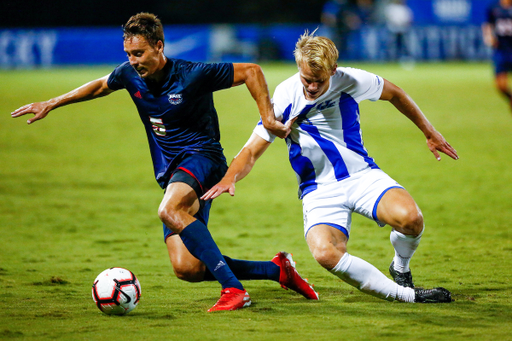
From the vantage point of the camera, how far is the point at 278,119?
14.2 feet

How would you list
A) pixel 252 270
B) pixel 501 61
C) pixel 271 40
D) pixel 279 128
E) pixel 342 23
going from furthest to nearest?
pixel 271 40
pixel 342 23
pixel 501 61
pixel 252 270
pixel 279 128

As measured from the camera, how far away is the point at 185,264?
4.28 m

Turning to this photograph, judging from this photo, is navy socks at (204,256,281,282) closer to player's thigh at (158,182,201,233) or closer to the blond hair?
player's thigh at (158,182,201,233)

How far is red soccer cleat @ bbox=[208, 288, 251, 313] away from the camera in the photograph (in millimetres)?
3941

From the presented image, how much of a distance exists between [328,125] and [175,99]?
3.54ft

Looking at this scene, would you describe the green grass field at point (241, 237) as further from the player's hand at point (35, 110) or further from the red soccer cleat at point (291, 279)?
the player's hand at point (35, 110)

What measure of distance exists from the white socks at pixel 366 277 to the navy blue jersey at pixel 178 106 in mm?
1243

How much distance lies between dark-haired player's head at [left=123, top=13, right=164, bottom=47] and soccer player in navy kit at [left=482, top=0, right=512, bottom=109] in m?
10.4

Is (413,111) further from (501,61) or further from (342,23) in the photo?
(342,23)

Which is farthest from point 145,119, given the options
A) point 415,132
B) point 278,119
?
point 415,132

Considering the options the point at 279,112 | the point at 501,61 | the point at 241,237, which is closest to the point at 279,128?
the point at 279,112

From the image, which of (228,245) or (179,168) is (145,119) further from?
(228,245)

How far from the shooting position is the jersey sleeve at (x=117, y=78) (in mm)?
4570

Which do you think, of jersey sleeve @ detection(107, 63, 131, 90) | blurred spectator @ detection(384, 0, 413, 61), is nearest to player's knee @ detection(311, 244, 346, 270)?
jersey sleeve @ detection(107, 63, 131, 90)
